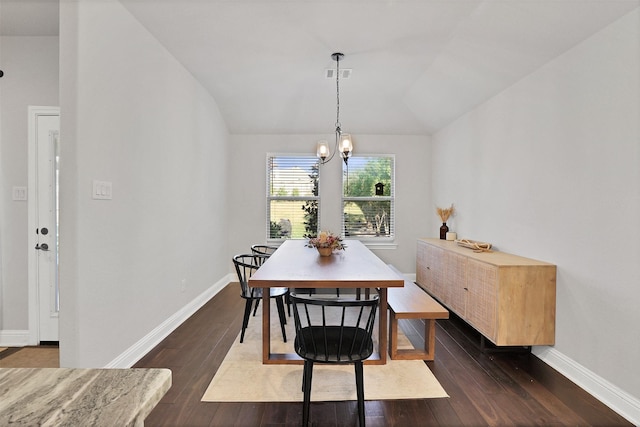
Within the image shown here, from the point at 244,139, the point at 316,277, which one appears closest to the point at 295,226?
the point at 244,139

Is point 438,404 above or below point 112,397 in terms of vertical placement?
below

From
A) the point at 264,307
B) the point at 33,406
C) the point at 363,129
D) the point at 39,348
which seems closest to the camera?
the point at 33,406

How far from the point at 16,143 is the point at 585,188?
14.9 ft

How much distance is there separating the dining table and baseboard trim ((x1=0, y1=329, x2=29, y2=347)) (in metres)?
2.19

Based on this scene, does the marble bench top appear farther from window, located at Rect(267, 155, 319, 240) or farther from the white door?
window, located at Rect(267, 155, 319, 240)

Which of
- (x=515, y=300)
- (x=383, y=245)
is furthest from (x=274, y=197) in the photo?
(x=515, y=300)

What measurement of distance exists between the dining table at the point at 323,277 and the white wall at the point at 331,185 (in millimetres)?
2289

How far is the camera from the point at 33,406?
61 centimetres

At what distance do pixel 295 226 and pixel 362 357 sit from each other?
4.04 m

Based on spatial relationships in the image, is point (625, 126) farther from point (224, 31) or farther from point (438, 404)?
point (224, 31)

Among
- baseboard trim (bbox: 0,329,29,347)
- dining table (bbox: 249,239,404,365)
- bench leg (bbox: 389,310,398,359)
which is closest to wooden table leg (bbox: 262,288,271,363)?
dining table (bbox: 249,239,404,365)

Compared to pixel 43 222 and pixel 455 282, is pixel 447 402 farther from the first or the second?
pixel 43 222

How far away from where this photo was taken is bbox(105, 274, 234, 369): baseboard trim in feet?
8.55

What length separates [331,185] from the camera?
18.9 feet
